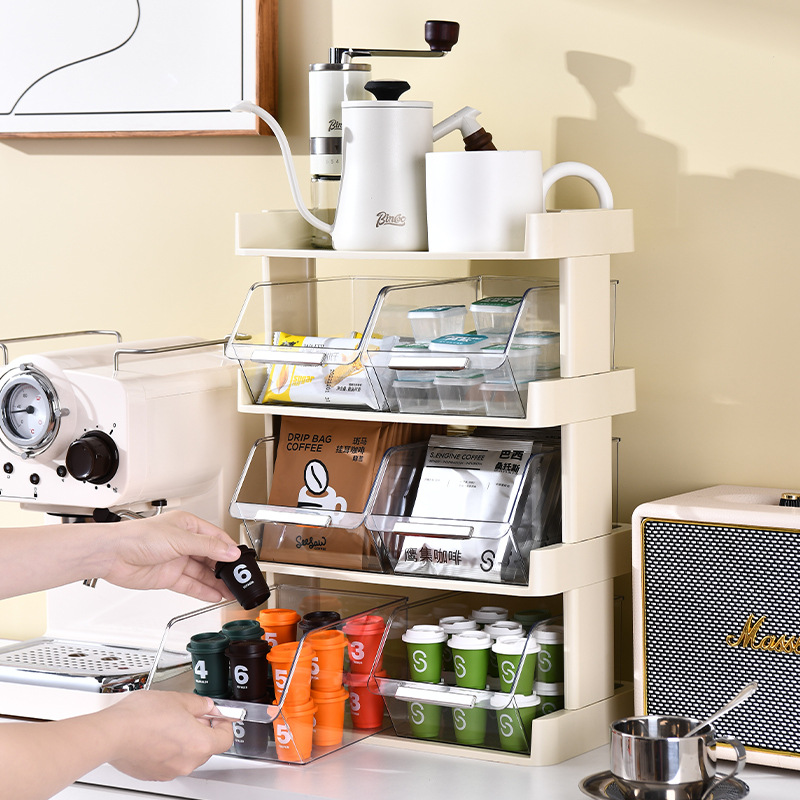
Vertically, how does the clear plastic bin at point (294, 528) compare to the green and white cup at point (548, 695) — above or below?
above

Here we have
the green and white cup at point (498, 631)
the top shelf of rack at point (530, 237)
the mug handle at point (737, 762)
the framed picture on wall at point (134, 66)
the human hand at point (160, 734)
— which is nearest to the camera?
the human hand at point (160, 734)

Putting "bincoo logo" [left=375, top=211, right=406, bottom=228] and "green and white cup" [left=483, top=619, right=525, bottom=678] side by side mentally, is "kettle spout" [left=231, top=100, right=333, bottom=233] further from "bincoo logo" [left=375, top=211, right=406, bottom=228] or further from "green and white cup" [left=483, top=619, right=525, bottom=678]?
"green and white cup" [left=483, top=619, right=525, bottom=678]

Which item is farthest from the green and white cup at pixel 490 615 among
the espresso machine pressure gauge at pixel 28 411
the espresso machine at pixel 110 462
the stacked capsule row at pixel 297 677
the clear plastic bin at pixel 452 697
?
the espresso machine pressure gauge at pixel 28 411

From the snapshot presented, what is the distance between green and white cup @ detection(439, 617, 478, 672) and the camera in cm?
142

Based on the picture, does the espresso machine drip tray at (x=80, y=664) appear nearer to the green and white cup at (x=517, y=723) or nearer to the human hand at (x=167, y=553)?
the human hand at (x=167, y=553)

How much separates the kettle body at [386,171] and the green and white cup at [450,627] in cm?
44

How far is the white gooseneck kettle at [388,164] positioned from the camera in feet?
4.52

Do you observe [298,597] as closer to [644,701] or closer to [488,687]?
[488,687]

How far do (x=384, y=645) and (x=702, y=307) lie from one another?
0.57 metres

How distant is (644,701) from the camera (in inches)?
53.6

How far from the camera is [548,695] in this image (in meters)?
1.40

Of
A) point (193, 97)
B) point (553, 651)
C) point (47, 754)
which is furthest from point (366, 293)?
point (47, 754)

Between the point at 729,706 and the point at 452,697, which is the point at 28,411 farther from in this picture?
the point at 729,706

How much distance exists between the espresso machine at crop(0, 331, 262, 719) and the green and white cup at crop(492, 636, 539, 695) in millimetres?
403
